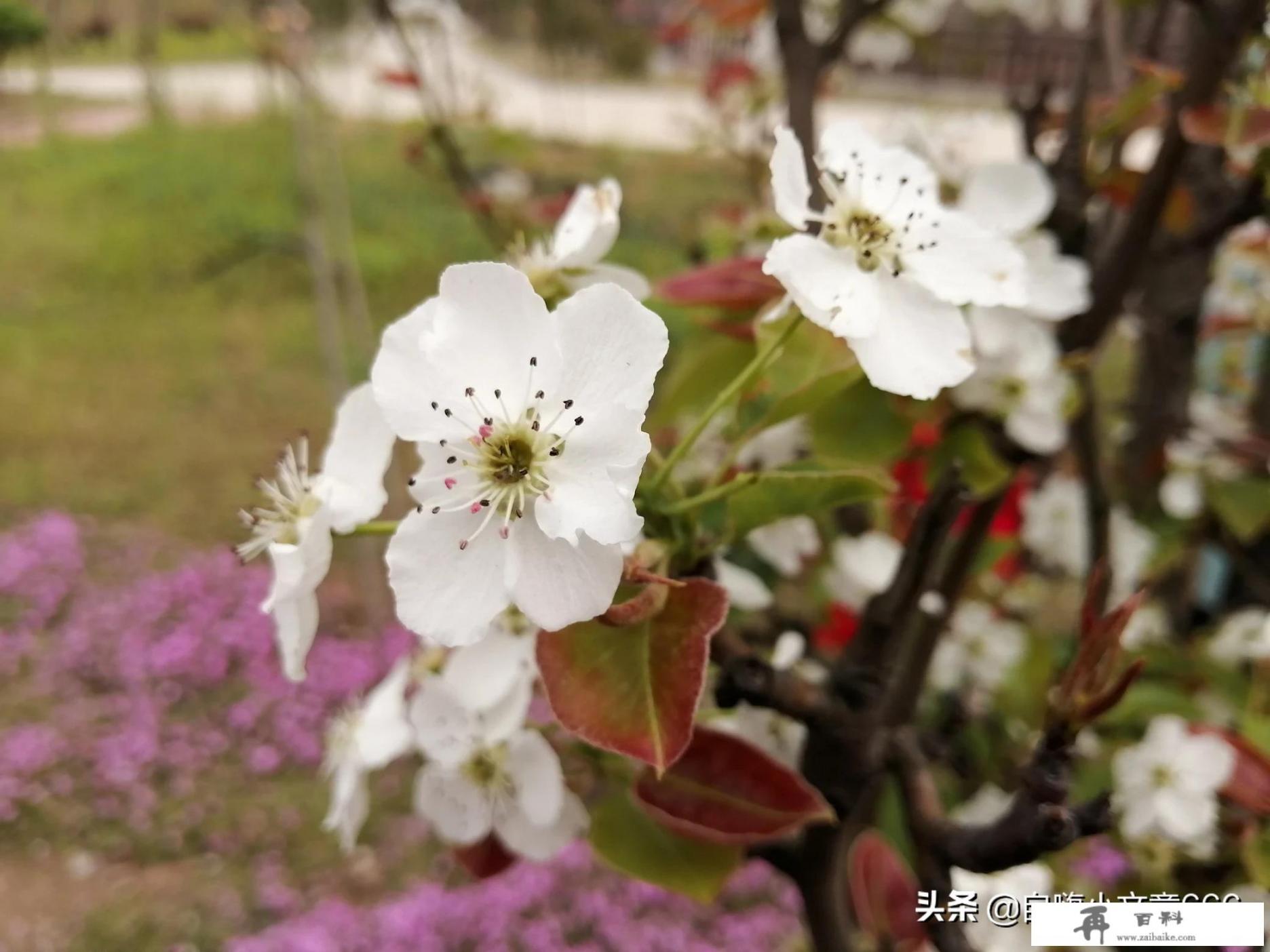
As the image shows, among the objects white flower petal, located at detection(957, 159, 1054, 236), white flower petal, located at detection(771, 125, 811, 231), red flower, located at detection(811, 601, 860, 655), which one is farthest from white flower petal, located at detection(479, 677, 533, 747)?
red flower, located at detection(811, 601, 860, 655)

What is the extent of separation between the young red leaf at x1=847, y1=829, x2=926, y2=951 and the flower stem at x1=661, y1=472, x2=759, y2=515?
369 millimetres

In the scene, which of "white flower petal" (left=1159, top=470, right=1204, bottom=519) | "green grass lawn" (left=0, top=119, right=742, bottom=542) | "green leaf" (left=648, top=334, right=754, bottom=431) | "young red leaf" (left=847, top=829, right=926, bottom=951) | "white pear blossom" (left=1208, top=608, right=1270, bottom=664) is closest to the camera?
"green leaf" (left=648, top=334, right=754, bottom=431)

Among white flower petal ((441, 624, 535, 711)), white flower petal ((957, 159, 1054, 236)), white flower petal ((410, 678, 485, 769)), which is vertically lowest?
white flower petal ((410, 678, 485, 769))

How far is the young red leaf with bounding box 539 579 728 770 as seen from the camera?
0.31 meters

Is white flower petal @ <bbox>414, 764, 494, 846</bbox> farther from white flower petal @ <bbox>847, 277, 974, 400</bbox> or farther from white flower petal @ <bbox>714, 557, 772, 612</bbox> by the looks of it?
white flower petal @ <bbox>847, 277, 974, 400</bbox>

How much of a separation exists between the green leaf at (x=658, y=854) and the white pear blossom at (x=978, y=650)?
55cm

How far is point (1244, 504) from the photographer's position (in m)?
0.87

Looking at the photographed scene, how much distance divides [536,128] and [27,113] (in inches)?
71.4

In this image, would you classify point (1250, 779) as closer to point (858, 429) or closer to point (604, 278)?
point (858, 429)

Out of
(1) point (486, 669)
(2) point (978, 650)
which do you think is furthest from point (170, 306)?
(1) point (486, 669)

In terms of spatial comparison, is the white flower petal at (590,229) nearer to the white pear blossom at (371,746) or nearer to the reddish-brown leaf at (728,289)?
the reddish-brown leaf at (728,289)

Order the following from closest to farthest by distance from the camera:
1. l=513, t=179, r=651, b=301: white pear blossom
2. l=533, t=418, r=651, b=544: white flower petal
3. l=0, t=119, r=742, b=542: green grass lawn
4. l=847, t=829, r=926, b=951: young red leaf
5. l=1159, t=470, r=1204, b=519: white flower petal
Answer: l=533, t=418, r=651, b=544: white flower petal, l=513, t=179, r=651, b=301: white pear blossom, l=847, t=829, r=926, b=951: young red leaf, l=1159, t=470, r=1204, b=519: white flower petal, l=0, t=119, r=742, b=542: green grass lawn

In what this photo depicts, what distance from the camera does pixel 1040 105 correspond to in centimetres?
77

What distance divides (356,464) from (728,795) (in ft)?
0.66
